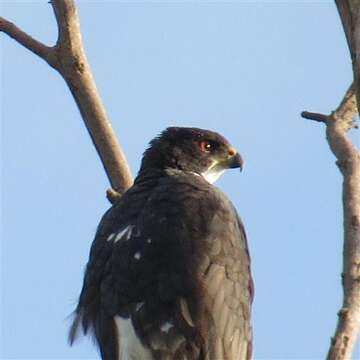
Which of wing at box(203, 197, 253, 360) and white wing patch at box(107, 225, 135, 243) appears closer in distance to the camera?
wing at box(203, 197, 253, 360)

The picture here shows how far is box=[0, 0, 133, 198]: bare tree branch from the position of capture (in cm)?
654

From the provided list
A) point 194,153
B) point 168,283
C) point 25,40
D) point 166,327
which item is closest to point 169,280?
point 168,283

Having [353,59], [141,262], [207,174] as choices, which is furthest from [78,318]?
[353,59]

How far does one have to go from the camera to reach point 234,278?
6.13 metres

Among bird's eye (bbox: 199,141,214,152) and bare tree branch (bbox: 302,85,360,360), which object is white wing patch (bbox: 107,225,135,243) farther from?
bird's eye (bbox: 199,141,214,152)

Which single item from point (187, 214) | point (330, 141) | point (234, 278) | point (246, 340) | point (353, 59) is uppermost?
point (353, 59)

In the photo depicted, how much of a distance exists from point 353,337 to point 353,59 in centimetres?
145

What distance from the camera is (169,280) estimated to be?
5.87 m

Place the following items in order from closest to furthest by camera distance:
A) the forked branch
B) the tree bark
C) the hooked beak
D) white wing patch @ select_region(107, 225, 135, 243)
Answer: the tree bark < the forked branch < white wing patch @ select_region(107, 225, 135, 243) < the hooked beak

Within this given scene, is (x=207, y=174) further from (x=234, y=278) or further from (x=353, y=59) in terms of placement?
(x=353, y=59)

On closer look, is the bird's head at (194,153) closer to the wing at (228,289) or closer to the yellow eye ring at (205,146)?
the yellow eye ring at (205,146)

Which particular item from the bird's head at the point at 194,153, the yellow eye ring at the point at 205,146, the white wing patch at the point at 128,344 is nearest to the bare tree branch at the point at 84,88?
the bird's head at the point at 194,153

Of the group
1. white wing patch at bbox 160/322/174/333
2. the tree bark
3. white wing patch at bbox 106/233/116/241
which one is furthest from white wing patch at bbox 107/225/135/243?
the tree bark

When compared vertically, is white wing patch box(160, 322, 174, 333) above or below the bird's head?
below
